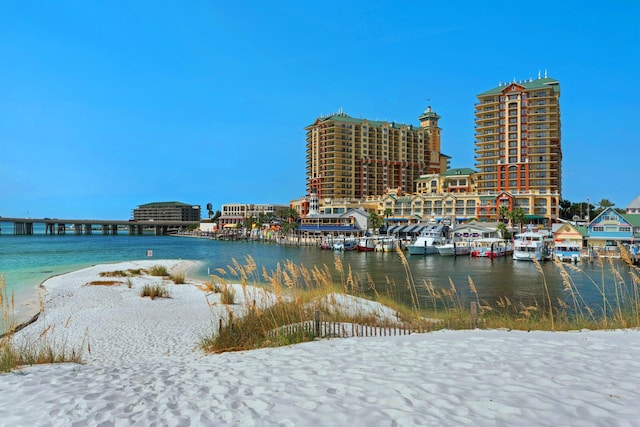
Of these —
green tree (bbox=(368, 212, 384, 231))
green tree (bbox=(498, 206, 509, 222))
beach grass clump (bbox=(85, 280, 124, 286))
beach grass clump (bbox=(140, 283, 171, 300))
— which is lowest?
beach grass clump (bbox=(85, 280, 124, 286))

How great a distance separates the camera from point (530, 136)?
91938mm

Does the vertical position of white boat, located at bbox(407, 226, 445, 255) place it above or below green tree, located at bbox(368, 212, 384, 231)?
below

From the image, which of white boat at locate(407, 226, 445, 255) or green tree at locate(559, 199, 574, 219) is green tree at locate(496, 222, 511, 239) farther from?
green tree at locate(559, 199, 574, 219)

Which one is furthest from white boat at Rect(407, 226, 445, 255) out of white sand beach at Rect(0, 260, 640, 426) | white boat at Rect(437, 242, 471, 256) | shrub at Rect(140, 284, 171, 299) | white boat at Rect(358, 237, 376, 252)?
white sand beach at Rect(0, 260, 640, 426)

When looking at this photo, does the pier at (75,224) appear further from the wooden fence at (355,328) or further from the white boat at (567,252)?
the wooden fence at (355,328)

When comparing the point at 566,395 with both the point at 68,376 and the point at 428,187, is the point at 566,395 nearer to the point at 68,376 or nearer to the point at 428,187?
the point at 68,376

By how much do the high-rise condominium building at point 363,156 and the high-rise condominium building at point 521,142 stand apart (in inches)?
1273

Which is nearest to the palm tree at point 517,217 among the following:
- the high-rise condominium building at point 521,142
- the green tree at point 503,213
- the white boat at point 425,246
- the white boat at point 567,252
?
the green tree at point 503,213

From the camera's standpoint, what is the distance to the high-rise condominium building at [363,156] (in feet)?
389

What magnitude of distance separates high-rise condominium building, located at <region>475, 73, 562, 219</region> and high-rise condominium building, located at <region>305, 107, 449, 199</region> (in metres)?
32.3

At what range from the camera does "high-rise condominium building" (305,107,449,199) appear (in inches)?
4668

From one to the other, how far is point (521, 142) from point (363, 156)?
4440cm

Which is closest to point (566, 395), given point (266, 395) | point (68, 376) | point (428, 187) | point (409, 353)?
point (409, 353)

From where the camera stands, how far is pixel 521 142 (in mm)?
92625
